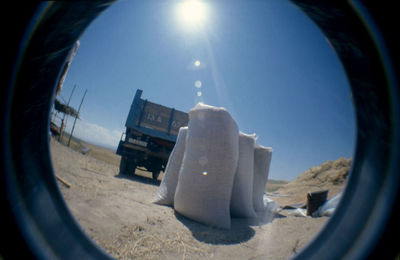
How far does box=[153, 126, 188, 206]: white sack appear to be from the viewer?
2055mm

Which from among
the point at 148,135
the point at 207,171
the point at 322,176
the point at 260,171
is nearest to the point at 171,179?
the point at 207,171

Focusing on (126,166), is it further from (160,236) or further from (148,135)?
(160,236)

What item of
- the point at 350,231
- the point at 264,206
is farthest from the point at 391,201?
the point at 264,206

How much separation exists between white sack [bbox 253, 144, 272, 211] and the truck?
219 centimetres

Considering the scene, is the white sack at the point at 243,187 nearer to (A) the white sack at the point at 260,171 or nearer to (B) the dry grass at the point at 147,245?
(A) the white sack at the point at 260,171

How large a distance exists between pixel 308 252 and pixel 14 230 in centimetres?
90

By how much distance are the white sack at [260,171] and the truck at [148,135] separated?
2.19 metres

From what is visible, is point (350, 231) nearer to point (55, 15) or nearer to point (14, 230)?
point (14, 230)

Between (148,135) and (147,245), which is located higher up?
(148,135)

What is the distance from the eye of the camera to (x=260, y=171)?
306 cm

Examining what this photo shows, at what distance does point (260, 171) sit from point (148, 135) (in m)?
2.80

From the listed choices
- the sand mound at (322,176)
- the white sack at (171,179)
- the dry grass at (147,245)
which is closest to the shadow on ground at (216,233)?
the dry grass at (147,245)

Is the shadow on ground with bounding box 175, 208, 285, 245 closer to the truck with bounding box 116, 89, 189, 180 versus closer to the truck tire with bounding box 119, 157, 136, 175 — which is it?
the truck with bounding box 116, 89, 189, 180

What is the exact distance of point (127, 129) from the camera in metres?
4.37
